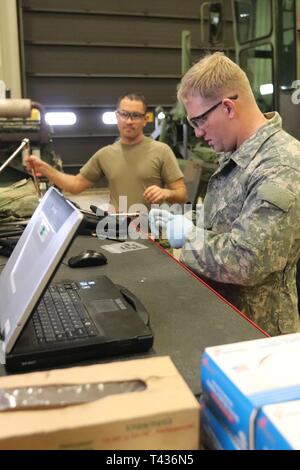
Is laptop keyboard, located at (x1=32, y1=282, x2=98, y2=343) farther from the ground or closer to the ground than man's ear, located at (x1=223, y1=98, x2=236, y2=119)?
closer to the ground

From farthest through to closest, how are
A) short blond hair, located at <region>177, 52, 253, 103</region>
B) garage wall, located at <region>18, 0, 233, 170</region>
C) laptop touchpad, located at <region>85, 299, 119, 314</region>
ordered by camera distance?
1. garage wall, located at <region>18, 0, 233, 170</region>
2. short blond hair, located at <region>177, 52, 253, 103</region>
3. laptop touchpad, located at <region>85, 299, 119, 314</region>

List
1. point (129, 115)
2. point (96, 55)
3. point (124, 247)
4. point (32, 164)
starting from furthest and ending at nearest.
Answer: point (96, 55) < point (129, 115) < point (32, 164) < point (124, 247)

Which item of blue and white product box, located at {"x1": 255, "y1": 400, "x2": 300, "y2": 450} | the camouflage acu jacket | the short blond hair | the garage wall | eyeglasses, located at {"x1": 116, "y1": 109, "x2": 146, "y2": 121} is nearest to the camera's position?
blue and white product box, located at {"x1": 255, "y1": 400, "x2": 300, "y2": 450}

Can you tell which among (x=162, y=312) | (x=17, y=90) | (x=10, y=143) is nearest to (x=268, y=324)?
(x=162, y=312)

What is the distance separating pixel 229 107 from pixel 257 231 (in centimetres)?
42

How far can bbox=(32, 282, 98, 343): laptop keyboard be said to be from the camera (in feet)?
3.23

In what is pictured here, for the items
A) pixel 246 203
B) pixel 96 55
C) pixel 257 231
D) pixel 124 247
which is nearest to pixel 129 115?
pixel 124 247

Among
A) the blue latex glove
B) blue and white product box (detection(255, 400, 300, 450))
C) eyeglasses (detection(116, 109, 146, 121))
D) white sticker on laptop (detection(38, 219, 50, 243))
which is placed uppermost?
eyeglasses (detection(116, 109, 146, 121))

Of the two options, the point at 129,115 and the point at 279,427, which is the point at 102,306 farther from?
the point at 129,115

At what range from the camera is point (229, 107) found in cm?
149

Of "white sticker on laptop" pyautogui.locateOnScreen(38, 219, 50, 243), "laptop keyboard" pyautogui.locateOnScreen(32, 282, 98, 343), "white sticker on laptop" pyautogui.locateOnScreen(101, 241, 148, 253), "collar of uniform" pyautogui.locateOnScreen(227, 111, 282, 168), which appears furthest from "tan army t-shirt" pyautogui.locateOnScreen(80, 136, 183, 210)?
"white sticker on laptop" pyautogui.locateOnScreen(38, 219, 50, 243)

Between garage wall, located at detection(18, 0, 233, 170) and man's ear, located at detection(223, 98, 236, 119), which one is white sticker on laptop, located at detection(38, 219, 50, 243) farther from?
garage wall, located at detection(18, 0, 233, 170)

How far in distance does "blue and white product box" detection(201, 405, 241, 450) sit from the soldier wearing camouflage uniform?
0.69 m
